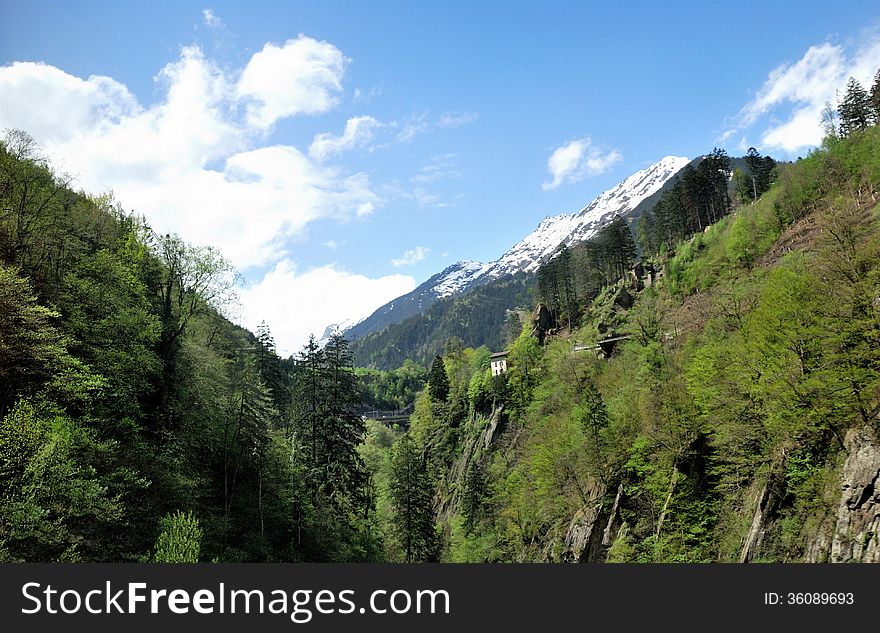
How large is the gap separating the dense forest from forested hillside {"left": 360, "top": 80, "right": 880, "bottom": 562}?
19cm

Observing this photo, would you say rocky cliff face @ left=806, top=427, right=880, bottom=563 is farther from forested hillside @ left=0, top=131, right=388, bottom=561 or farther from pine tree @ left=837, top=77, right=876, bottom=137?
pine tree @ left=837, top=77, right=876, bottom=137

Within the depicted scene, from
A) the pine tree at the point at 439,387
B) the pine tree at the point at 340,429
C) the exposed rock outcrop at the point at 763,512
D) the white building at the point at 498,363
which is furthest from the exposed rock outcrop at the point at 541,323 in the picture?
the exposed rock outcrop at the point at 763,512

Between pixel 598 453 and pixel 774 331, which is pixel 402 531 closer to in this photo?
pixel 598 453

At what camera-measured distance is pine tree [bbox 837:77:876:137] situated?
77.3 metres

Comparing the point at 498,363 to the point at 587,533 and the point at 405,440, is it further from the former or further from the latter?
the point at 587,533

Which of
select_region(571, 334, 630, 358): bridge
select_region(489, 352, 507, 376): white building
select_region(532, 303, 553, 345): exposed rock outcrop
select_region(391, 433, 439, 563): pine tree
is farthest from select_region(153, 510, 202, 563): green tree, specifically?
select_region(532, 303, 553, 345): exposed rock outcrop

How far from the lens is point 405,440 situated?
4825cm

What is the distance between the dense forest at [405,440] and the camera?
67.8 ft

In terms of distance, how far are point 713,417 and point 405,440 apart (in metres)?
27.9

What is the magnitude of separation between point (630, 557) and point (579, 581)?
24.4m

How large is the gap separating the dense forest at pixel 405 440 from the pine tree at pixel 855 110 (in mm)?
20620

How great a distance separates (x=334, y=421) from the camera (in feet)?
127

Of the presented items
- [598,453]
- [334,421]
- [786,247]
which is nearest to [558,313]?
[786,247]

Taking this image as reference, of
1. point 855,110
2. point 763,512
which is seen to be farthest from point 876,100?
point 763,512
